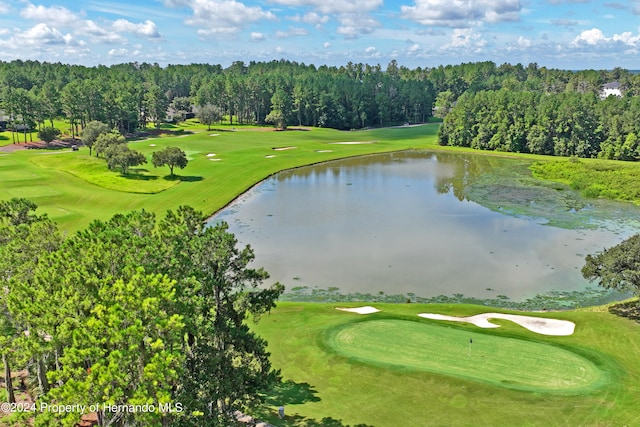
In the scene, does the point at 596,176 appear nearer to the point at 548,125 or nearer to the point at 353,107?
the point at 548,125

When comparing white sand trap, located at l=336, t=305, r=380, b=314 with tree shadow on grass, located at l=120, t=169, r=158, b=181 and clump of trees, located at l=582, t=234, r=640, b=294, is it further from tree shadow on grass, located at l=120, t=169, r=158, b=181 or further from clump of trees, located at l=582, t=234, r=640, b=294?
tree shadow on grass, located at l=120, t=169, r=158, b=181

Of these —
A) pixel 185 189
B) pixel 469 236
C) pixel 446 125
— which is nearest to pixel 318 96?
pixel 446 125

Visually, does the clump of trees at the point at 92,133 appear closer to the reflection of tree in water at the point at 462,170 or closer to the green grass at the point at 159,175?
the green grass at the point at 159,175

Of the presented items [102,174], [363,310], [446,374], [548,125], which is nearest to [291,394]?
[446,374]

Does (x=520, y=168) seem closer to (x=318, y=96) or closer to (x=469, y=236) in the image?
(x=469, y=236)

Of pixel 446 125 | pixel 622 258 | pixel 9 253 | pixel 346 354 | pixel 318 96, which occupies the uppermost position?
pixel 318 96
